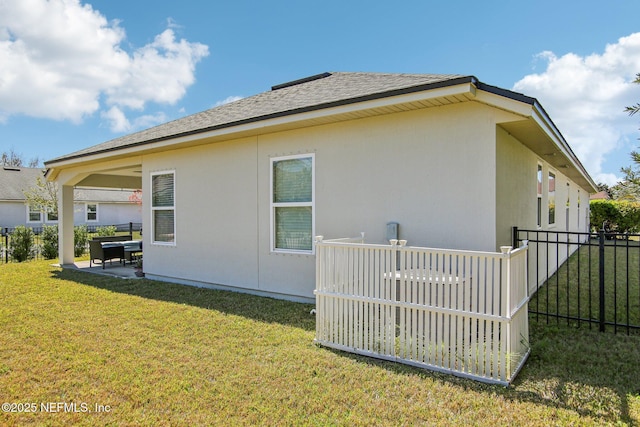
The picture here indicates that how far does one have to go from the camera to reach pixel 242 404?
2979mm

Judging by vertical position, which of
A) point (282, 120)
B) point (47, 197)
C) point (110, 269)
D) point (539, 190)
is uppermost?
point (282, 120)

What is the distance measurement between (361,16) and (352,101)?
6280mm

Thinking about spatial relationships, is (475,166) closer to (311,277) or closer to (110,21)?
(311,277)

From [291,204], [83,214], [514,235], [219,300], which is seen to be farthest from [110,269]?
[83,214]

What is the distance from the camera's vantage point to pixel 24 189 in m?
26.6

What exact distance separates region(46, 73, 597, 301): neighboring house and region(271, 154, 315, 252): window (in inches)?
0.9

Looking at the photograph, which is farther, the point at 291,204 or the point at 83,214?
the point at 83,214

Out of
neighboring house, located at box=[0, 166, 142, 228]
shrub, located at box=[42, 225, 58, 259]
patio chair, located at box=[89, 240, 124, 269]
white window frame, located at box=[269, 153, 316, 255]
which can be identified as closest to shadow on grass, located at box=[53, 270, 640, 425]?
white window frame, located at box=[269, 153, 316, 255]

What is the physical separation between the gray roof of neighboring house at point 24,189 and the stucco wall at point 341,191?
22679mm

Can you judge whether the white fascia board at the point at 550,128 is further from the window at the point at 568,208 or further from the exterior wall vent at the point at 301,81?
the window at the point at 568,208

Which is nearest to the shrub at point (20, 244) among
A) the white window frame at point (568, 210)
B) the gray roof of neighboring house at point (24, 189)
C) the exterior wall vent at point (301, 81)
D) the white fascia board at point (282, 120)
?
the white fascia board at point (282, 120)

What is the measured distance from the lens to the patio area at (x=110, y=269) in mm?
9648

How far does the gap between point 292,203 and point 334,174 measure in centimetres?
102

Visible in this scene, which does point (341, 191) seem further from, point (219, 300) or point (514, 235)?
point (219, 300)
